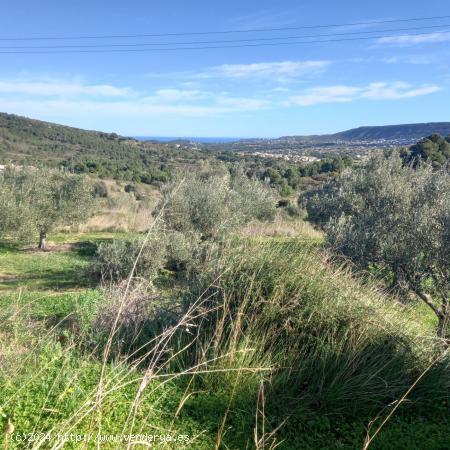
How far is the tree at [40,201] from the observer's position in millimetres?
14758

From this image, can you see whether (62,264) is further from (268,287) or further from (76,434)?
(76,434)

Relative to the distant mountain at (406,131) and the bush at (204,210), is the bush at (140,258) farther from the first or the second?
the distant mountain at (406,131)

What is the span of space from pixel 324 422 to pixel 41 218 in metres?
14.8

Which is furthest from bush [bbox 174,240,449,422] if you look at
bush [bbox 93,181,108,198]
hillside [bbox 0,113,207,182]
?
hillside [bbox 0,113,207,182]

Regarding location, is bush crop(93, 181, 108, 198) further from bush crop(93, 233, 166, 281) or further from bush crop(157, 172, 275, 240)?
bush crop(93, 233, 166, 281)

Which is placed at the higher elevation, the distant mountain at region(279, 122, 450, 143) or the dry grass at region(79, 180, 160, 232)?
the distant mountain at region(279, 122, 450, 143)

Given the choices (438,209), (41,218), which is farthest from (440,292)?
(41,218)

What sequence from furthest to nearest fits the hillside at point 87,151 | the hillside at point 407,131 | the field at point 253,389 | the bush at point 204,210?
the hillside at point 87,151 < the hillside at point 407,131 < the bush at point 204,210 < the field at point 253,389

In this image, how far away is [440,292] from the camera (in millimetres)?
6426

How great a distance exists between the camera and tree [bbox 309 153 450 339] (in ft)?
20.8

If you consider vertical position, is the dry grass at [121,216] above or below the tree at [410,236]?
below

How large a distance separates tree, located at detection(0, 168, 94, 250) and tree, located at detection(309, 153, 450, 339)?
1173 centimetres

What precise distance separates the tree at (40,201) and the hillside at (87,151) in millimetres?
25717

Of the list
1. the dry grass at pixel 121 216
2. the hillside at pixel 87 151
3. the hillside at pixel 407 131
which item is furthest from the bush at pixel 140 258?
the hillside at pixel 407 131
